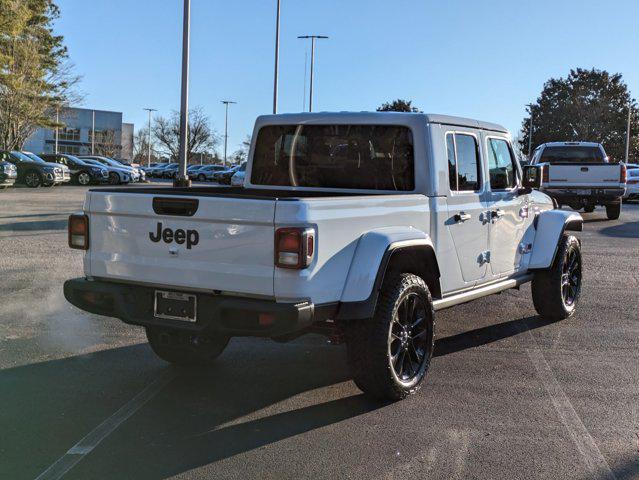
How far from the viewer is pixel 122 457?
378 centimetres

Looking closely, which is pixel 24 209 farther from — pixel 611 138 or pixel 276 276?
pixel 611 138

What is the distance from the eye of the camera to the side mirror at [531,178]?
6617 mm

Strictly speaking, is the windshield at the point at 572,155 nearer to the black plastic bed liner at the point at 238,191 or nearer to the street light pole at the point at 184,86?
the street light pole at the point at 184,86

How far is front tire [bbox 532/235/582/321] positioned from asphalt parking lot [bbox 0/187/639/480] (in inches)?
5.8

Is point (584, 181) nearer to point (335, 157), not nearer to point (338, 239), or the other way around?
point (335, 157)

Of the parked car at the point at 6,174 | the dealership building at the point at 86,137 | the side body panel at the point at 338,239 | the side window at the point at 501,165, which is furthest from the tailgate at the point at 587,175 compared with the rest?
the dealership building at the point at 86,137

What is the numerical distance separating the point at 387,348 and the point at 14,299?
495 cm

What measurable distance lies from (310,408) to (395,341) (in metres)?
0.73

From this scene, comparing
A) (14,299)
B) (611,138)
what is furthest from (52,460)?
(611,138)

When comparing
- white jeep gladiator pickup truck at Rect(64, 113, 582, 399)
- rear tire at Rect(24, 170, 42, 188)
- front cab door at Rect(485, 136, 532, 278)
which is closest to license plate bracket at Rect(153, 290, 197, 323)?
white jeep gladiator pickup truck at Rect(64, 113, 582, 399)

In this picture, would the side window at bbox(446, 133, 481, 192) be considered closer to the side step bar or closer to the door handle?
the door handle

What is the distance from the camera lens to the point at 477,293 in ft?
19.0

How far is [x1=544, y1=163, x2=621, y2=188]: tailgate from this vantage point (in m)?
17.7

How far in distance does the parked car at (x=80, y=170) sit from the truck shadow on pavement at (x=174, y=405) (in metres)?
29.9
